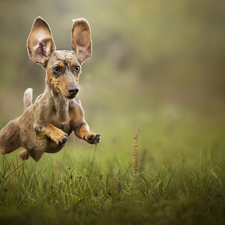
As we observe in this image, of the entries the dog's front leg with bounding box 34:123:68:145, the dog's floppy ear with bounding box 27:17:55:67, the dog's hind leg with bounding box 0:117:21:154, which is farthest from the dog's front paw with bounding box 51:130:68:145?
the dog's hind leg with bounding box 0:117:21:154

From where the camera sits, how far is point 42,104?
9.43 ft

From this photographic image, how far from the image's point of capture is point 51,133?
2.64 metres

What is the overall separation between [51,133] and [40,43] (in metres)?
0.86

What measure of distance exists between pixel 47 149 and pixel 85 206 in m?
0.71

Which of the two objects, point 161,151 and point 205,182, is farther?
point 161,151

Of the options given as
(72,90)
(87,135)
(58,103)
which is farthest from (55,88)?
(87,135)

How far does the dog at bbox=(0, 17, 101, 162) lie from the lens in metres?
2.67

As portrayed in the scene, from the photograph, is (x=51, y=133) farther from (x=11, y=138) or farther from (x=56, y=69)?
(x=11, y=138)

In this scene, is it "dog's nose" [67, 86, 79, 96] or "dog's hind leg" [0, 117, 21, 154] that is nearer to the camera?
"dog's nose" [67, 86, 79, 96]

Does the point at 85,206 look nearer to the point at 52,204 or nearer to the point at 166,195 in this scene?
the point at 52,204

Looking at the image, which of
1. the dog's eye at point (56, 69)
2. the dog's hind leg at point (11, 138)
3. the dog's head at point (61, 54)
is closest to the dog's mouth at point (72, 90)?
the dog's head at point (61, 54)

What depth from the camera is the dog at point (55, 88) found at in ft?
8.77

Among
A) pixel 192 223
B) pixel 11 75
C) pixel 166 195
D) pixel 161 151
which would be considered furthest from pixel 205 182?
pixel 11 75

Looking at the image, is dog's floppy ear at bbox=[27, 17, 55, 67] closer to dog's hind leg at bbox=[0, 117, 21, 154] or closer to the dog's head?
the dog's head
